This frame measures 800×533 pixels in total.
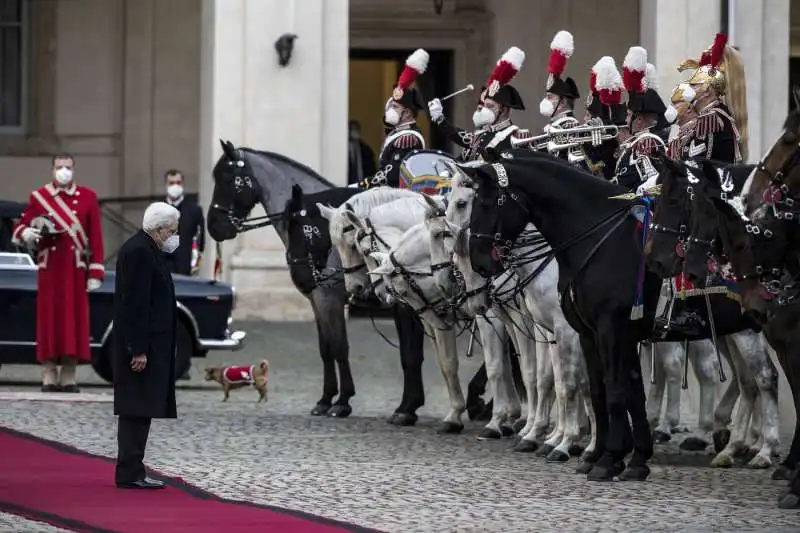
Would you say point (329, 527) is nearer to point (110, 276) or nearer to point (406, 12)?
point (110, 276)

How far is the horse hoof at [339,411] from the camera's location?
18047 millimetres

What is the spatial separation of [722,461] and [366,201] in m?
4.27

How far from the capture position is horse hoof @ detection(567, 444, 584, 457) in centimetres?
1492

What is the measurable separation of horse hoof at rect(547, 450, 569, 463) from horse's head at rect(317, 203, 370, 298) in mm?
3021

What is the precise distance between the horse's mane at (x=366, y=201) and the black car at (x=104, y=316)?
2.95 m

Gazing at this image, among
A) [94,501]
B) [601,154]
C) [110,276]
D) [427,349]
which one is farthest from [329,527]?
[427,349]

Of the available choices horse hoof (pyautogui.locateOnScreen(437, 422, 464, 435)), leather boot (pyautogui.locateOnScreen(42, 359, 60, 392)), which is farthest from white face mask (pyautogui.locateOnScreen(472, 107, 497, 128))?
leather boot (pyautogui.locateOnScreen(42, 359, 60, 392))

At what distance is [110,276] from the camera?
67.7 feet

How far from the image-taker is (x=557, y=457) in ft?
48.1

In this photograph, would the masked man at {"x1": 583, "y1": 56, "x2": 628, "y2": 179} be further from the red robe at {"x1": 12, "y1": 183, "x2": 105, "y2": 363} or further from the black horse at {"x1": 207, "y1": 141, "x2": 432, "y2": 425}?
the red robe at {"x1": 12, "y1": 183, "x2": 105, "y2": 363}

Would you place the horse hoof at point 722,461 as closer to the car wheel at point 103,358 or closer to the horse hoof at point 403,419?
the horse hoof at point 403,419

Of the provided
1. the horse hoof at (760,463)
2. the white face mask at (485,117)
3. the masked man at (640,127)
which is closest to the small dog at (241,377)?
the white face mask at (485,117)

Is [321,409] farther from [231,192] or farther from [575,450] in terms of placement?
[575,450]

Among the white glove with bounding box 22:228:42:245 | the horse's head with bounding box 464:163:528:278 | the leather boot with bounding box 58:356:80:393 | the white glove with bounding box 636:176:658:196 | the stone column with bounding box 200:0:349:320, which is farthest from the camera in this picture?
the stone column with bounding box 200:0:349:320
